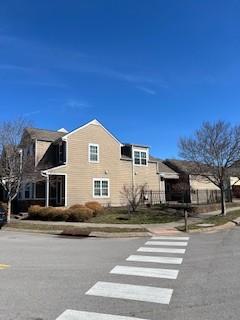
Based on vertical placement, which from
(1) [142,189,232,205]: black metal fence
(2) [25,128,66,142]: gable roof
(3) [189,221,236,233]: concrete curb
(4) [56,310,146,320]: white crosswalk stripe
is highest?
(2) [25,128,66,142]: gable roof

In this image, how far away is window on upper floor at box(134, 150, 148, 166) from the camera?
3884 cm

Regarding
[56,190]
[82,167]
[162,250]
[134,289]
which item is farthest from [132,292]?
[56,190]

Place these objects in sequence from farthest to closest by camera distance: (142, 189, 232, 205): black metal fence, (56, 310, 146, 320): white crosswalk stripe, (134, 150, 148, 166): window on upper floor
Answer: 1. (134, 150, 148, 166): window on upper floor
2. (142, 189, 232, 205): black metal fence
3. (56, 310, 146, 320): white crosswalk stripe

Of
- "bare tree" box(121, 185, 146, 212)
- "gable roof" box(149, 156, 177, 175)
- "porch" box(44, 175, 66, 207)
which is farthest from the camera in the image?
"gable roof" box(149, 156, 177, 175)

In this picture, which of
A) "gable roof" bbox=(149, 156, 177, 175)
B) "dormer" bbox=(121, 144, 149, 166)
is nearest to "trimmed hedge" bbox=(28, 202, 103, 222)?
"dormer" bbox=(121, 144, 149, 166)

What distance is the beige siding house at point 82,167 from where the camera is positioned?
108ft

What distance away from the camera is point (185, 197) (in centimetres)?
4253

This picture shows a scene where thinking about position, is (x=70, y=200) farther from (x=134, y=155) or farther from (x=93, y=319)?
(x=93, y=319)

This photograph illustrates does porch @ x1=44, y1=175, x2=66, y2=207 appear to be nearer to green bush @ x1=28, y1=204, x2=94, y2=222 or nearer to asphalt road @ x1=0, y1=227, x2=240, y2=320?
green bush @ x1=28, y1=204, x2=94, y2=222

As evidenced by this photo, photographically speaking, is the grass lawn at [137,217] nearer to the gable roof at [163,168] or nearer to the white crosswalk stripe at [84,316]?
the gable roof at [163,168]

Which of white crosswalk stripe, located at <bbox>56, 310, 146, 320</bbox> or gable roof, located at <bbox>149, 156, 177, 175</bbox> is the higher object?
gable roof, located at <bbox>149, 156, 177, 175</bbox>

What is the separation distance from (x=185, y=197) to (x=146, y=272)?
110ft

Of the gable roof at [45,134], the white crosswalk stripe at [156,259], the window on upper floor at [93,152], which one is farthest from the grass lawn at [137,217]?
the white crosswalk stripe at [156,259]

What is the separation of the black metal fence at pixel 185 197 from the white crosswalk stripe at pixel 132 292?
1154 inches
